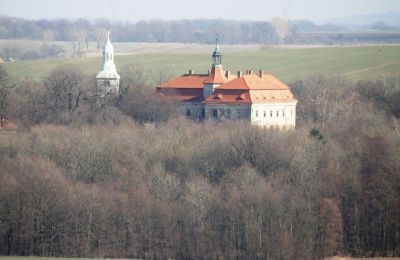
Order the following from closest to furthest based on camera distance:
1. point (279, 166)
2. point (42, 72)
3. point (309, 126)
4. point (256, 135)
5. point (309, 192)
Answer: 1. point (309, 192)
2. point (279, 166)
3. point (256, 135)
4. point (309, 126)
5. point (42, 72)

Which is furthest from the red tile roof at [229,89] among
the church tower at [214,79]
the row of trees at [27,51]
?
the row of trees at [27,51]

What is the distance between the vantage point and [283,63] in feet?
468

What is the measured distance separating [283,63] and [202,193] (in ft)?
255

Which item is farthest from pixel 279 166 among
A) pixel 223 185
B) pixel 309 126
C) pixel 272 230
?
pixel 309 126

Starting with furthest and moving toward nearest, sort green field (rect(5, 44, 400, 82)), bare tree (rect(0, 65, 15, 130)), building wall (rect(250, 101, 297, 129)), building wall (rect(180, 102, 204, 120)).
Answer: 1. green field (rect(5, 44, 400, 82))
2. building wall (rect(180, 102, 204, 120))
3. bare tree (rect(0, 65, 15, 130))
4. building wall (rect(250, 101, 297, 129))

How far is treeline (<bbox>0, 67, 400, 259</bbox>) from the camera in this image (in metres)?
62.8

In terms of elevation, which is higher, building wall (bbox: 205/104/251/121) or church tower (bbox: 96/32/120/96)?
church tower (bbox: 96/32/120/96)

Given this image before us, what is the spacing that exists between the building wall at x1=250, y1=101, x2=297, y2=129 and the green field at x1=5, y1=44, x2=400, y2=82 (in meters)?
25.0

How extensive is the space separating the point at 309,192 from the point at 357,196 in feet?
7.41

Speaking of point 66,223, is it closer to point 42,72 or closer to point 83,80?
point 83,80

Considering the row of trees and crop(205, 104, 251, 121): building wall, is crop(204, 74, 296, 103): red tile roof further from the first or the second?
the row of trees

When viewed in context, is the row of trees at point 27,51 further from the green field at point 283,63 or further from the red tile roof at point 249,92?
the red tile roof at point 249,92

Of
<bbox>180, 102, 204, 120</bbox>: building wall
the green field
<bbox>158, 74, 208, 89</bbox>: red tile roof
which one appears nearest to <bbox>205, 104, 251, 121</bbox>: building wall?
<bbox>180, 102, 204, 120</bbox>: building wall

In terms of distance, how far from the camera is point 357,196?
66.3 metres
